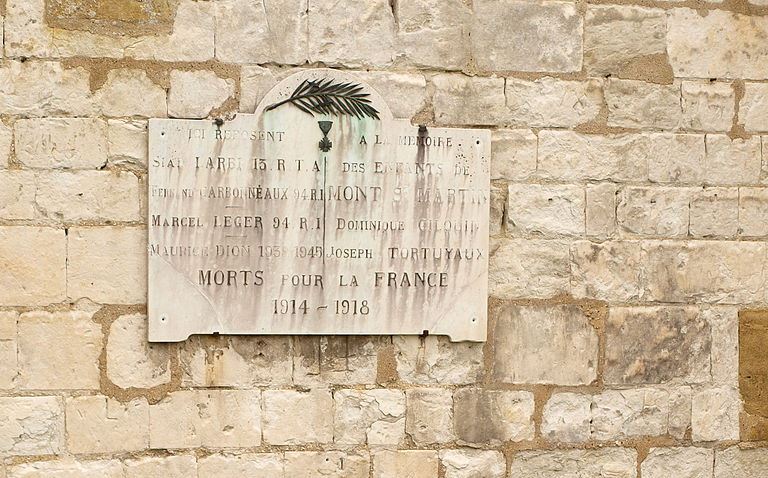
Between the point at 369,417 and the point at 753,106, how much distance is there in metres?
2.15

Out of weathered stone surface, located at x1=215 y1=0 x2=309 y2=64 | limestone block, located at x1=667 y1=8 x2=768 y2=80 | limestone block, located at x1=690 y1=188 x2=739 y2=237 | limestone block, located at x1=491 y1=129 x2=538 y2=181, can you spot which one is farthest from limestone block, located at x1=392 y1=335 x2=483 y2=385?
limestone block, located at x1=667 y1=8 x2=768 y2=80

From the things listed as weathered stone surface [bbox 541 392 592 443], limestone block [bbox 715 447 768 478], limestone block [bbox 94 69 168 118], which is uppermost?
limestone block [bbox 94 69 168 118]

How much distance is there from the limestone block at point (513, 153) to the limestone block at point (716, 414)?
4.08 ft

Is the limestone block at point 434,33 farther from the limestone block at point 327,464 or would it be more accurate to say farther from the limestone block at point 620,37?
the limestone block at point 327,464

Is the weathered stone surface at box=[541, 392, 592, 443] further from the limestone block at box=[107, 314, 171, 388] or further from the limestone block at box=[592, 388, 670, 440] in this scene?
the limestone block at box=[107, 314, 171, 388]

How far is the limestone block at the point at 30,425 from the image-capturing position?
377 centimetres

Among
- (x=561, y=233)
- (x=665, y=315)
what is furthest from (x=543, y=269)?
(x=665, y=315)

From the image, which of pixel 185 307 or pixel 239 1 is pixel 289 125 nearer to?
pixel 239 1

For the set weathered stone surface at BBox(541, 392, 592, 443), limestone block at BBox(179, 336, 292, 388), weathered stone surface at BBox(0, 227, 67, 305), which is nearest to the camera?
weathered stone surface at BBox(0, 227, 67, 305)

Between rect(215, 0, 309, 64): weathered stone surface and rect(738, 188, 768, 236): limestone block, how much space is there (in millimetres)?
2007

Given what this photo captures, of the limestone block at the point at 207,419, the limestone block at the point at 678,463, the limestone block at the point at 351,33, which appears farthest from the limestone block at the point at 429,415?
the limestone block at the point at 351,33

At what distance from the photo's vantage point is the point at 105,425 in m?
3.82

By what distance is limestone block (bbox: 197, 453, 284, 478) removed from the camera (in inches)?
153

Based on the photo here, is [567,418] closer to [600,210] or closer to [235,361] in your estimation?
[600,210]
